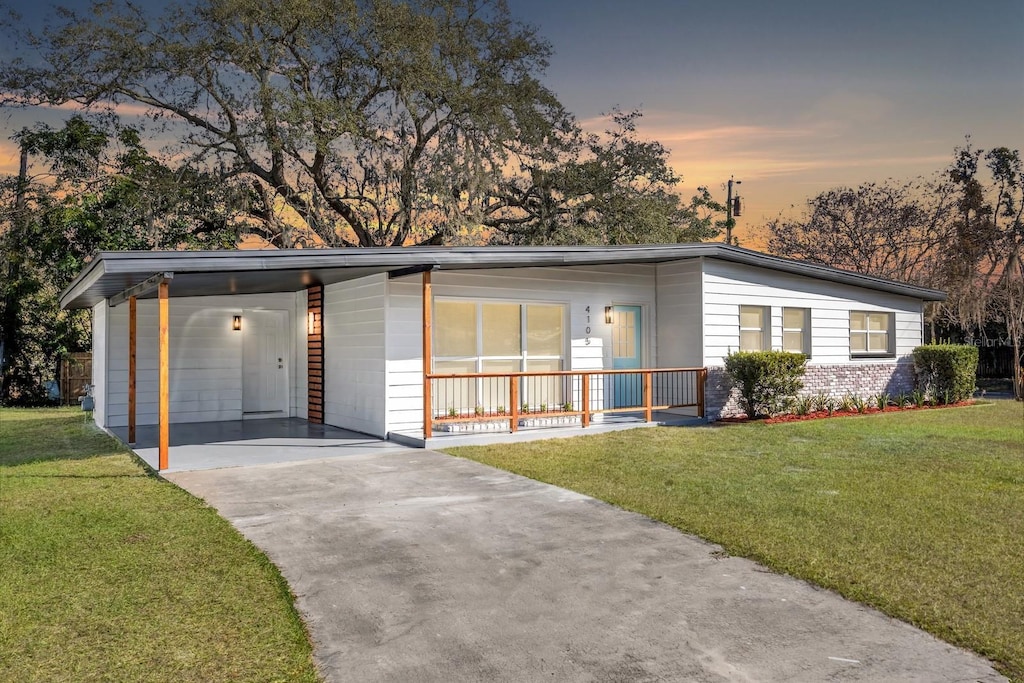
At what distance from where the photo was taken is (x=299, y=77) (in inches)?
822

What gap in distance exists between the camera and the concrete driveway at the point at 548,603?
3.45 metres

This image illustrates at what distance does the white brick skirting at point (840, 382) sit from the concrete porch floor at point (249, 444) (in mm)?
5842

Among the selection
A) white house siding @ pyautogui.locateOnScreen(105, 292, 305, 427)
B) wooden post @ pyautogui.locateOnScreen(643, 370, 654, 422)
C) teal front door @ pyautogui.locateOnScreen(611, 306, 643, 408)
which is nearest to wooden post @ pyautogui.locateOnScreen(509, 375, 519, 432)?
wooden post @ pyautogui.locateOnScreen(643, 370, 654, 422)

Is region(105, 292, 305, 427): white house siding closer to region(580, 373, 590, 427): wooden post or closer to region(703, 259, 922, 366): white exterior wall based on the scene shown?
region(580, 373, 590, 427): wooden post

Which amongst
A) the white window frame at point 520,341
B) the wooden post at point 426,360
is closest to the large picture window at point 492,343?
the white window frame at point 520,341

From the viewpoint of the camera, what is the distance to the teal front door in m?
13.5

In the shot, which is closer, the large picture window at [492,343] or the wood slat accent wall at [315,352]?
the large picture window at [492,343]

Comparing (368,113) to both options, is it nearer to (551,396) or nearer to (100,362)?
(100,362)

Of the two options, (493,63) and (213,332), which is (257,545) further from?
(493,63)

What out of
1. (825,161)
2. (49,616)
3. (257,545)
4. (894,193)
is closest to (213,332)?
(257,545)

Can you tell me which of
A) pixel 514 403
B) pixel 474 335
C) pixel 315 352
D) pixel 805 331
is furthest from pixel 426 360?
pixel 805 331

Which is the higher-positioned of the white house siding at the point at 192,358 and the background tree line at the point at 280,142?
the background tree line at the point at 280,142

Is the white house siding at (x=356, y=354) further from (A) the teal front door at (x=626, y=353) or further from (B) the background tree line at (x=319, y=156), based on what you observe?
(B) the background tree line at (x=319, y=156)

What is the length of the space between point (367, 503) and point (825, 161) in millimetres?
20796
